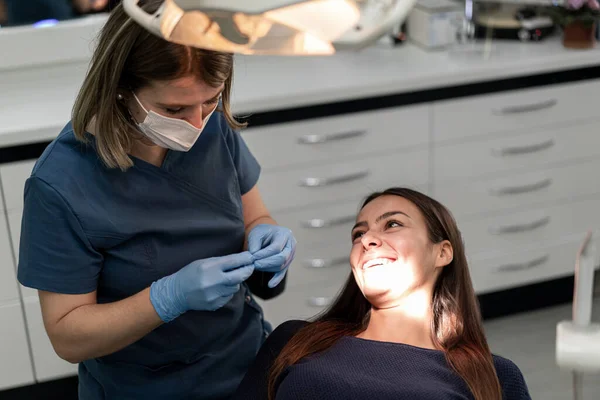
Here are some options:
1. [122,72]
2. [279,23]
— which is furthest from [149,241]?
[279,23]

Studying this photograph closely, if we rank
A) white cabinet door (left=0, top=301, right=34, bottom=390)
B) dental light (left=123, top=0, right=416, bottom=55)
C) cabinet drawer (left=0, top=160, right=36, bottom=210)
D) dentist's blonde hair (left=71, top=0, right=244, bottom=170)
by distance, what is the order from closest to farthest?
dental light (left=123, top=0, right=416, bottom=55), dentist's blonde hair (left=71, top=0, right=244, bottom=170), cabinet drawer (left=0, top=160, right=36, bottom=210), white cabinet door (left=0, top=301, right=34, bottom=390)

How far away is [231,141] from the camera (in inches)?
71.0

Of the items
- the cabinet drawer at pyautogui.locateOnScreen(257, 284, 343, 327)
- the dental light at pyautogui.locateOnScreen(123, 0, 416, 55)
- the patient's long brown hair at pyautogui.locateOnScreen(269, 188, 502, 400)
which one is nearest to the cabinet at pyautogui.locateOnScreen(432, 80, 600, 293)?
the cabinet drawer at pyautogui.locateOnScreen(257, 284, 343, 327)

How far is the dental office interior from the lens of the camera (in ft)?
8.76

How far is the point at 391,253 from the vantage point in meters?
1.88

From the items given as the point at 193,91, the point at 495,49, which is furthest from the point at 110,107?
the point at 495,49

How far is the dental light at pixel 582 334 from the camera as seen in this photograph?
804mm

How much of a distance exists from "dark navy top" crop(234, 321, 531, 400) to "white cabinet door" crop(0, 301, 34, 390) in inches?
43.0

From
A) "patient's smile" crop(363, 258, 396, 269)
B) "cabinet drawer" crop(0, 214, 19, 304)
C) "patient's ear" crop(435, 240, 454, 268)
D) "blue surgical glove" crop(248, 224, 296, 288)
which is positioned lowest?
"cabinet drawer" crop(0, 214, 19, 304)

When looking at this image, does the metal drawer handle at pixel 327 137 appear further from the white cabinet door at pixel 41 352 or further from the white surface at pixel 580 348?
the white surface at pixel 580 348

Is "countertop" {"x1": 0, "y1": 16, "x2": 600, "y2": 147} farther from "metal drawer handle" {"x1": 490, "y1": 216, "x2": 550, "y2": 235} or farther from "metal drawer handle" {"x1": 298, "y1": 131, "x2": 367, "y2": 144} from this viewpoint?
"metal drawer handle" {"x1": 490, "y1": 216, "x2": 550, "y2": 235}

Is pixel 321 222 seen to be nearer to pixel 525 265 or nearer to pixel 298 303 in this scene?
pixel 298 303

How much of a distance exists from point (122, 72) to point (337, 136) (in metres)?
1.33

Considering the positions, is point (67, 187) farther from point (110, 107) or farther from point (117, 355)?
point (117, 355)
